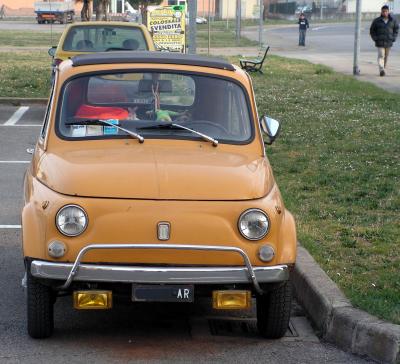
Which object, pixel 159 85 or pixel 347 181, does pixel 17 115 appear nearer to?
pixel 347 181

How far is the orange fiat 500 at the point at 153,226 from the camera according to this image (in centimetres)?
574

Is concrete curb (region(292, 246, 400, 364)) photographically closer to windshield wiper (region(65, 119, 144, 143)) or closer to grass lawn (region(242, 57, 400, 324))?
grass lawn (region(242, 57, 400, 324))

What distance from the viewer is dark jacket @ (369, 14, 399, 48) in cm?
2723

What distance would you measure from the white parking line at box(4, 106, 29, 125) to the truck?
54022mm

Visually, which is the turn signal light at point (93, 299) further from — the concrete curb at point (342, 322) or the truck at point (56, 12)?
→ the truck at point (56, 12)

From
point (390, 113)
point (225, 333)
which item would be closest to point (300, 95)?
point (390, 113)

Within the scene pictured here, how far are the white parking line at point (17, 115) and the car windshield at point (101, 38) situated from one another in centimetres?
175

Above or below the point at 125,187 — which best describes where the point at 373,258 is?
below

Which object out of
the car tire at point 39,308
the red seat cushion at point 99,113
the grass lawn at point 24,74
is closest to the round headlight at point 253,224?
the car tire at point 39,308

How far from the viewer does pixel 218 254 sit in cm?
580

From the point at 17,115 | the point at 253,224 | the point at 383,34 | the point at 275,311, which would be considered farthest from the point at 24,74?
the point at 253,224

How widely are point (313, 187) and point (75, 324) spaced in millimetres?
4807

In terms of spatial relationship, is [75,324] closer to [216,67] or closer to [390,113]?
[216,67]

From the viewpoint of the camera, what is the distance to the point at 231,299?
5922mm
